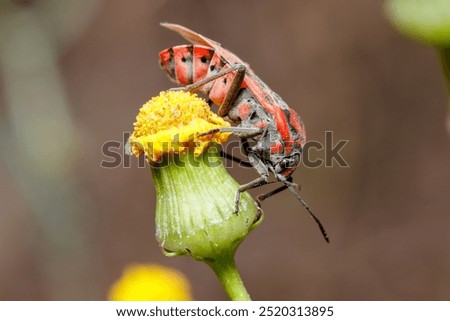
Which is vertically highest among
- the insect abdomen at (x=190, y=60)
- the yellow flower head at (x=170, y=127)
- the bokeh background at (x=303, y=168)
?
the insect abdomen at (x=190, y=60)

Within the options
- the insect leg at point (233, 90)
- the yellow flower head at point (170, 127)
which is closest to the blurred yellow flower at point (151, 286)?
the insect leg at point (233, 90)

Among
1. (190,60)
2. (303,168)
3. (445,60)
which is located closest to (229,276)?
(190,60)

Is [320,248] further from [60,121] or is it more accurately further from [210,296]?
[60,121]

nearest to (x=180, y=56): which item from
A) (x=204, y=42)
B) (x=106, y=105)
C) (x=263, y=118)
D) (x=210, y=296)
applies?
(x=204, y=42)

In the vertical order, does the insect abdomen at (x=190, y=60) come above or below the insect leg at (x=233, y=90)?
above

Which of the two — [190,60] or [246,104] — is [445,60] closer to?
[246,104]

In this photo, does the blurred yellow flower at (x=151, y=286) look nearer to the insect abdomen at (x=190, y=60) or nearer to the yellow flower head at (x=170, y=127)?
the insect abdomen at (x=190, y=60)
